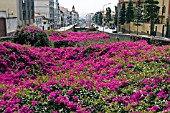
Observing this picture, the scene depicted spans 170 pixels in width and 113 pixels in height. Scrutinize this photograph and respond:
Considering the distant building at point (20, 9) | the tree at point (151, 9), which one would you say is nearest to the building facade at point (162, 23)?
the tree at point (151, 9)

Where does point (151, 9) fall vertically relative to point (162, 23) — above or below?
above

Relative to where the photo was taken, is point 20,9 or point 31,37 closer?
point 31,37

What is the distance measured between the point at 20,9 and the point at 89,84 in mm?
42278

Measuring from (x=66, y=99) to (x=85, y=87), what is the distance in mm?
865

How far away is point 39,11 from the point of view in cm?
8675

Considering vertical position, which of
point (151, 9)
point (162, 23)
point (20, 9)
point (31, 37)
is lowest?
A: point (31, 37)

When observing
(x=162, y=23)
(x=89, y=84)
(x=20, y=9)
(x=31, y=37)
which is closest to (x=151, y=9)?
(x=162, y=23)

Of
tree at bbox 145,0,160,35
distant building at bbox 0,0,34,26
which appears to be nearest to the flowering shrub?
distant building at bbox 0,0,34,26

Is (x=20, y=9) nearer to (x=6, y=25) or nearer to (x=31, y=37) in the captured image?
(x=6, y=25)

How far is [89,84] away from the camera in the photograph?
7.55 m

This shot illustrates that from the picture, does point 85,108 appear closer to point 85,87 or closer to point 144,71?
point 85,87

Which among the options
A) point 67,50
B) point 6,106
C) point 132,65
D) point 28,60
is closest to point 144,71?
point 132,65

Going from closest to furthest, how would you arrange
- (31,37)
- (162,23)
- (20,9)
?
(31,37), (162,23), (20,9)

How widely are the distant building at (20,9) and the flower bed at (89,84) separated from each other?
30597 millimetres
